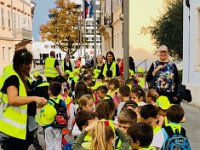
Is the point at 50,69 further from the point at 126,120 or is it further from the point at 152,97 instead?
the point at 126,120

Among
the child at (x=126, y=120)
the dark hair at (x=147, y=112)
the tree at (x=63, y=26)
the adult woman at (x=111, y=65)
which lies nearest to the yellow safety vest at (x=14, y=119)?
the child at (x=126, y=120)

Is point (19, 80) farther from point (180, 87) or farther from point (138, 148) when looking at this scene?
point (180, 87)

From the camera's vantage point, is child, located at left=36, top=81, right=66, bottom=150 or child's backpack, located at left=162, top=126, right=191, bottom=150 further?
child, located at left=36, top=81, right=66, bottom=150

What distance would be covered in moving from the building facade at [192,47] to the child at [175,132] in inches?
340

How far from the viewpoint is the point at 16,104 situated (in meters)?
4.43

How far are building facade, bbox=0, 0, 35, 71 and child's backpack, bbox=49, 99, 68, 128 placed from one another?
37709mm

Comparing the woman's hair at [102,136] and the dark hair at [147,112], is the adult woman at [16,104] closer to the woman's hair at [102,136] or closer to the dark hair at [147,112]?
the woman's hair at [102,136]

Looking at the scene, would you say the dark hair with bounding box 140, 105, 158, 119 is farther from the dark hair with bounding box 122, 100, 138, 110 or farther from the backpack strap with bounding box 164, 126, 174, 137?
the dark hair with bounding box 122, 100, 138, 110

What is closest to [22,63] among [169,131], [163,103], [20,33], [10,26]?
[169,131]

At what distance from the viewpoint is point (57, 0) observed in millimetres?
57375

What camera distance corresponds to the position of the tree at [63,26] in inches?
2201

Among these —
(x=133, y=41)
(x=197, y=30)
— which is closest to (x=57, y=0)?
(x=133, y=41)

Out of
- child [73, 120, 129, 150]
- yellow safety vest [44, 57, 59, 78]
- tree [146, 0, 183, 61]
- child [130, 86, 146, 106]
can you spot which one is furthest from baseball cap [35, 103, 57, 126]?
tree [146, 0, 183, 61]

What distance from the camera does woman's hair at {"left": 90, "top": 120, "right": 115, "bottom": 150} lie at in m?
3.69
